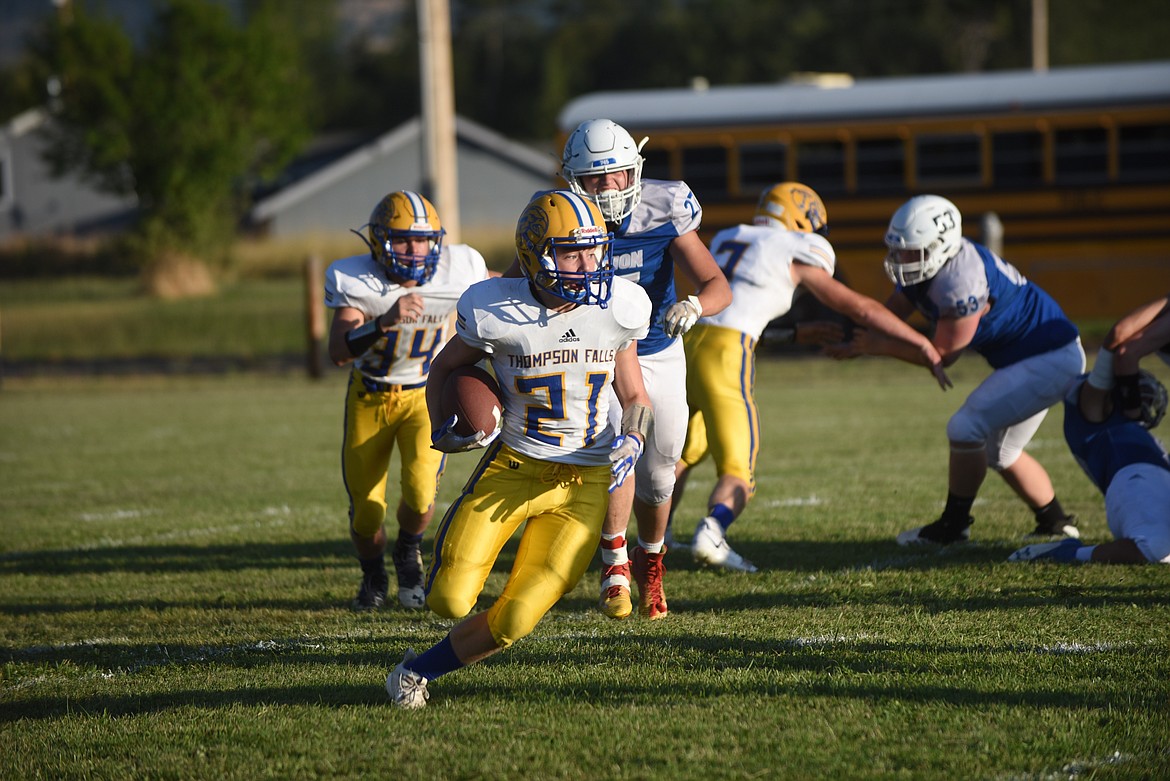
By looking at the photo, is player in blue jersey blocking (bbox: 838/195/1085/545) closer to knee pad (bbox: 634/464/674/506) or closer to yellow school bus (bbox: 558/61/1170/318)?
knee pad (bbox: 634/464/674/506)

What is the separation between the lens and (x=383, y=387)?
18.6 feet

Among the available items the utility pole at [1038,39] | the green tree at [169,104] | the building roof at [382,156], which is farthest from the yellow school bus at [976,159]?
the building roof at [382,156]

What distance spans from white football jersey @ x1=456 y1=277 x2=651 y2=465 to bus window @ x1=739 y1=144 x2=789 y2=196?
12686mm

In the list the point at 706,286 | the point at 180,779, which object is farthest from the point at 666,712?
the point at 706,286

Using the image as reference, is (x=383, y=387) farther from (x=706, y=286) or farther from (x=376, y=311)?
(x=706, y=286)

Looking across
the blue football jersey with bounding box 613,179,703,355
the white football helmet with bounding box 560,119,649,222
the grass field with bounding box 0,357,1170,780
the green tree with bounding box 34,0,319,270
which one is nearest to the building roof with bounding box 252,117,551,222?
the green tree with bounding box 34,0,319,270

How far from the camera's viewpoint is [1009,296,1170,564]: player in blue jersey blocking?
18.1 feet

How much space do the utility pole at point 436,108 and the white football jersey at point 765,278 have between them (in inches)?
443

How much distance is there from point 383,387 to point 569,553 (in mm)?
1893

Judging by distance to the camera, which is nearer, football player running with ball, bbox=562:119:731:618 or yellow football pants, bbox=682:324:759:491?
football player running with ball, bbox=562:119:731:618

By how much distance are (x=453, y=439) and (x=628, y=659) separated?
1.09m

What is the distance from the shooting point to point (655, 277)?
17.6ft

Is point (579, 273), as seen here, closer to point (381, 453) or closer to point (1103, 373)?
point (381, 453)

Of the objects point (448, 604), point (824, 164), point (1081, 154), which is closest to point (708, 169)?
point (824, 164)
